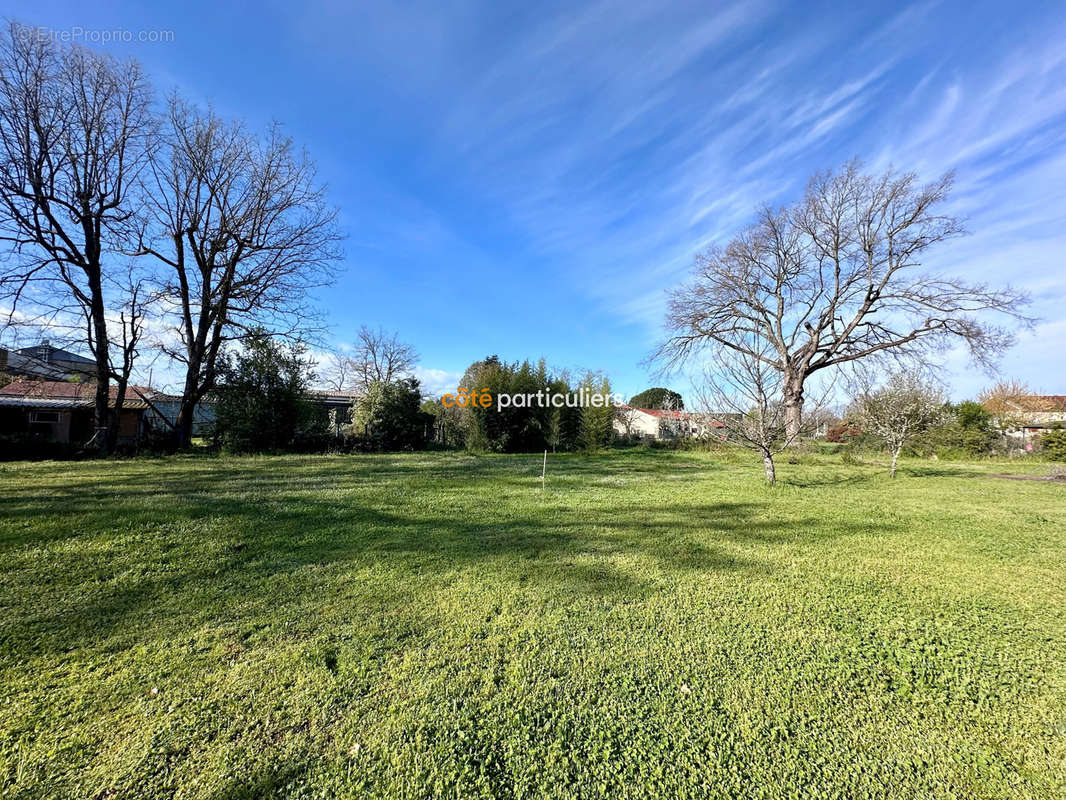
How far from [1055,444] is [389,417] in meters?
24.5

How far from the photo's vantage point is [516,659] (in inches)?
80.7

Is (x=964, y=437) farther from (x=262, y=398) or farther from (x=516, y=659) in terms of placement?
(x=262, y=398)

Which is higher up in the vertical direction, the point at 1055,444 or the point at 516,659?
the point at 1055,444

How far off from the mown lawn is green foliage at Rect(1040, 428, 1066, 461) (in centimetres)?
1576

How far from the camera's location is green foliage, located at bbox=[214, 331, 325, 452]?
1145cm

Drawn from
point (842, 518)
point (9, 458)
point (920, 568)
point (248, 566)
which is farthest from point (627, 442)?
point (9, 458)

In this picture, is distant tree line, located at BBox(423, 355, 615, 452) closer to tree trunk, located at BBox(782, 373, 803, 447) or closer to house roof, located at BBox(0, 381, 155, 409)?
tree trunk, located at BBox(782, 373, 803, 447)

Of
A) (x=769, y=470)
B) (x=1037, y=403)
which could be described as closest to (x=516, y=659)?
(x=769, y=470)

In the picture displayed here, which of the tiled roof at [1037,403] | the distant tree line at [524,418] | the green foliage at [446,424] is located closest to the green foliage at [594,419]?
the distant tree line at [524,418]

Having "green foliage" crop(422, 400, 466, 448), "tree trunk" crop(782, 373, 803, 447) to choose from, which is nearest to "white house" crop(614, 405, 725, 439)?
"tree trunk" crop(782, 373, 803, 447)

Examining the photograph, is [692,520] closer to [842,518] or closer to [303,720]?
[842,518]

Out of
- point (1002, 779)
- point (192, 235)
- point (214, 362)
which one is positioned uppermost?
point (192, 235)

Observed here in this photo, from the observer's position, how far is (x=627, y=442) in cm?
2061

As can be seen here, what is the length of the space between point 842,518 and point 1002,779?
181 inches
